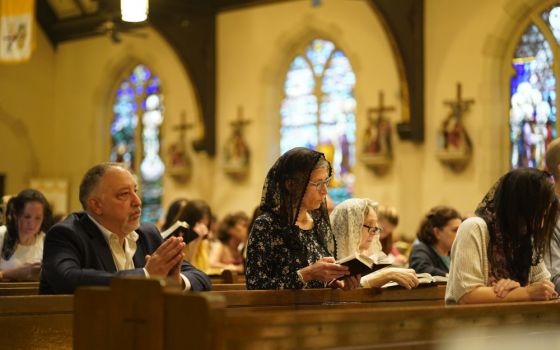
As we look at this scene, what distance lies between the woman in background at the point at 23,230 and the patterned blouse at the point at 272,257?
2.50 meters

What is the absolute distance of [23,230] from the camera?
6703 mm

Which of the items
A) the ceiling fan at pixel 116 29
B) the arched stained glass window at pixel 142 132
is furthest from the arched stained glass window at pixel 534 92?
the arched stained glass window at pixel 142 132

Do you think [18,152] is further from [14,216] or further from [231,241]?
[14,216]

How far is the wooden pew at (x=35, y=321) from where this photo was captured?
12.7ft

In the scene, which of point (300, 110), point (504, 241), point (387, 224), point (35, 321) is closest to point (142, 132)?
point (300, 110)

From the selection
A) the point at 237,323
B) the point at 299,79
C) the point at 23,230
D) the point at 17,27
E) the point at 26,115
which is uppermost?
the point at 17,27

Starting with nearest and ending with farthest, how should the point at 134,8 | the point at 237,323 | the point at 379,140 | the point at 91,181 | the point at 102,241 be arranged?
1. the point at 237,323
2. the point at 102,241
3. the point at 91,181
4. the point at 134,8
5. the point at 379,140

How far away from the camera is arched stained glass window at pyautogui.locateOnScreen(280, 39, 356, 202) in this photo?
562 inches

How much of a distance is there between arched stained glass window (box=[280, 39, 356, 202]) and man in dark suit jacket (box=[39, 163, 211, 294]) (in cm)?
941

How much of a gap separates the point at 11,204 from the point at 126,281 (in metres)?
3.80

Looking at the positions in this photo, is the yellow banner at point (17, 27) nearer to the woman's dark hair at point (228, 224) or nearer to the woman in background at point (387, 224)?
the woman's dark hair at point (228, 224)

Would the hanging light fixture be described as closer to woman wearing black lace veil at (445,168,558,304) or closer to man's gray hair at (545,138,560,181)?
man's gray hair at (545,138,560,181)

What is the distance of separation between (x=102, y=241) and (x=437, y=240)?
3148 mm

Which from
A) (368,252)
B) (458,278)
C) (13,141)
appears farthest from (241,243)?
(13,141)
